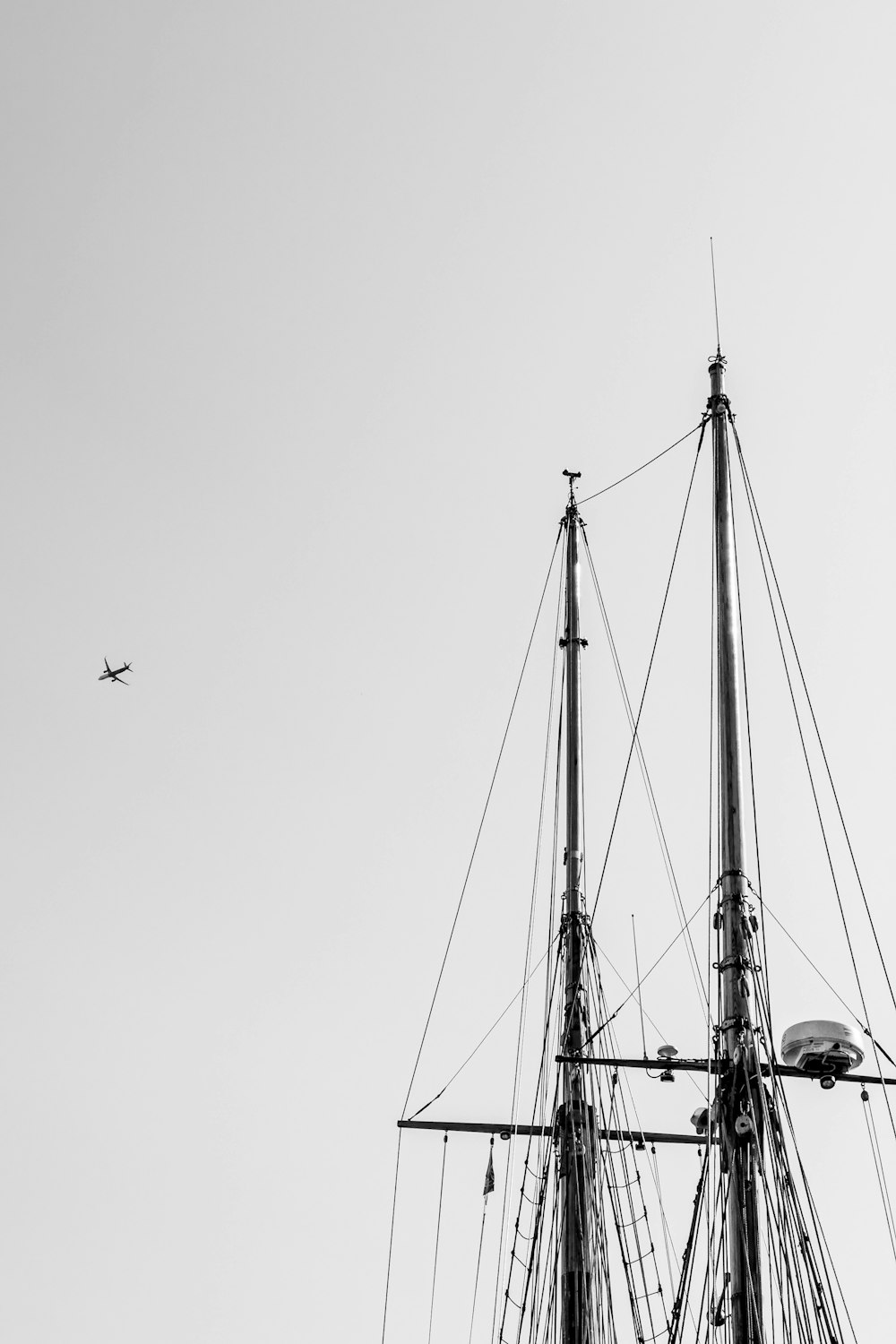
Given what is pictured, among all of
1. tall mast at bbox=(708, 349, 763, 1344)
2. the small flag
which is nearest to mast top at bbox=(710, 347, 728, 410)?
tall mast at bbox=(708, 349, 763, 1344)

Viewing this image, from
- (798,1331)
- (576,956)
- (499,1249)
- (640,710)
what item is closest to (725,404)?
(640,710)

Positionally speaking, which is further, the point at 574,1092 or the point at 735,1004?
the point at 574,1092

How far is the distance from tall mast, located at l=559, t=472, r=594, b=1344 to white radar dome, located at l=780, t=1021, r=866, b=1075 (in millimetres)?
10010

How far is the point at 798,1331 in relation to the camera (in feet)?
67.6

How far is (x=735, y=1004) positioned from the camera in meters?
22.1

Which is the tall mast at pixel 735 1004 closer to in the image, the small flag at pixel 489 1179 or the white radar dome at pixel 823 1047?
the white radar dome at pixel 823 1047

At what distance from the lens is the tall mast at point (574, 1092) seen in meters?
30.9

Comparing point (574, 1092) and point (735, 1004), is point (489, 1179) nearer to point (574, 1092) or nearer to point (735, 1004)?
point (574, 1092)

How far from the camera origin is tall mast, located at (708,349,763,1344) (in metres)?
20.3

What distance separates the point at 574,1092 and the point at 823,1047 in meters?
11.1

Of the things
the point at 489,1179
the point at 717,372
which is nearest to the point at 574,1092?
the point at 489,1179

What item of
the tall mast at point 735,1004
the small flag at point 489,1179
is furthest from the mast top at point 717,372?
the small flag at point 489,1179

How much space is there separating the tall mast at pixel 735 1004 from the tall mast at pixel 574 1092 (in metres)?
10.4

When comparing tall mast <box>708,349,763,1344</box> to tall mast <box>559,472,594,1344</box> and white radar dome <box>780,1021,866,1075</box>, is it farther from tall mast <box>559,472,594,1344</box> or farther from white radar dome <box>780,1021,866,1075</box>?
tall mast <box>559,472,594,1344</box>
